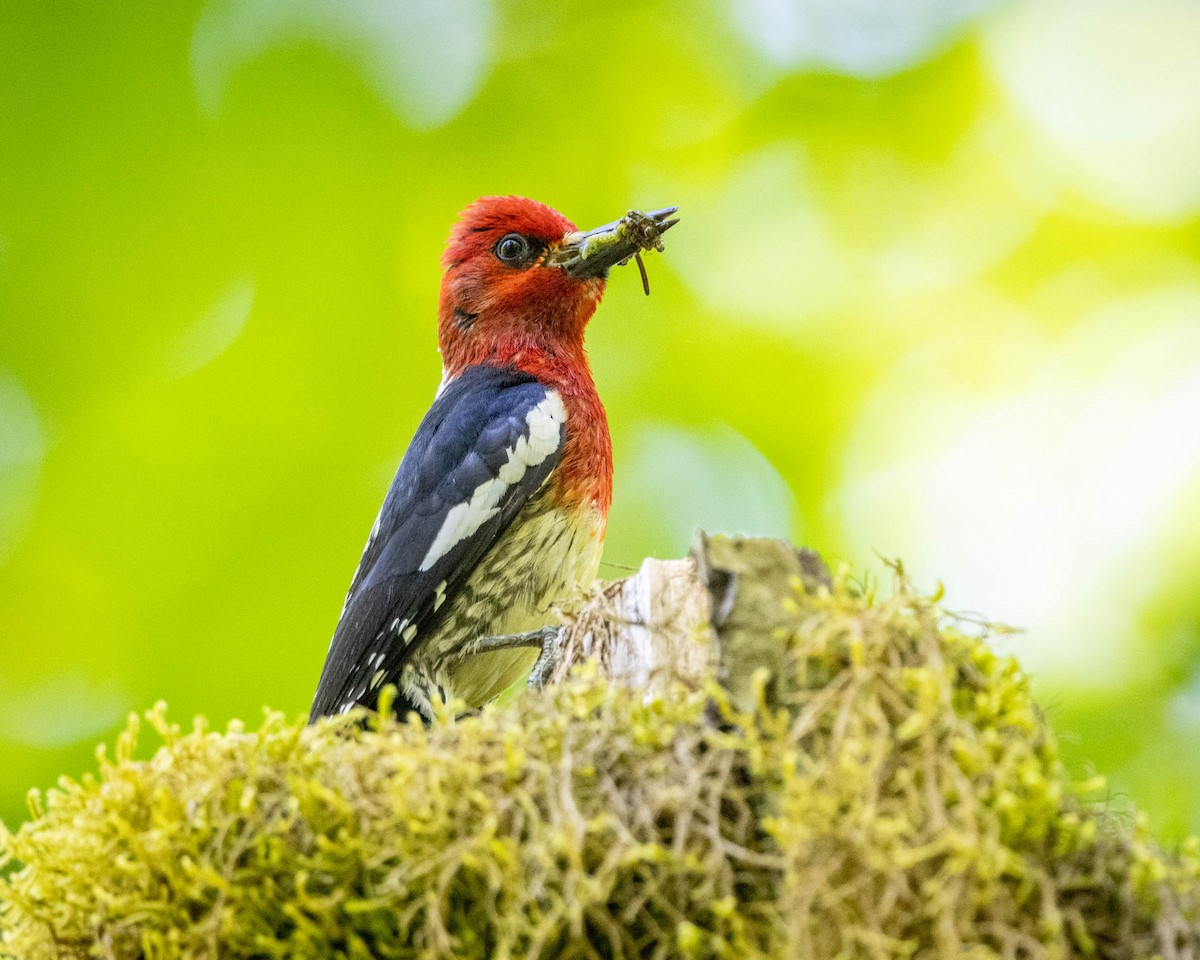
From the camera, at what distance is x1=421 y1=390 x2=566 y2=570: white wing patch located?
3.02 m

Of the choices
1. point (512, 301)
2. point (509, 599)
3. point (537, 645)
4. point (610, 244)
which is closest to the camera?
point (537, 645)

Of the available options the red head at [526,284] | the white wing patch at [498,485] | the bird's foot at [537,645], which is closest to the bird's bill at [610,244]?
the red head at [526,284]

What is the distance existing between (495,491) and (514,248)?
974 mm

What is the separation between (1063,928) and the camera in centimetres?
129

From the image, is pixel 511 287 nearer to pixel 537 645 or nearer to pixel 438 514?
pixel 438 514

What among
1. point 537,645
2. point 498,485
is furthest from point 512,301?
point 537,645

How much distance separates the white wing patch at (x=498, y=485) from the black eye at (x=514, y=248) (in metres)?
0.65

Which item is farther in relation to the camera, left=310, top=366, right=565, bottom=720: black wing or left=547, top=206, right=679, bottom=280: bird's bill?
left=547, top=206, right=679, bottom=280: bird's bill

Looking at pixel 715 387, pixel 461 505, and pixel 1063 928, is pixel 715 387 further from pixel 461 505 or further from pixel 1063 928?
pixel 1063 928

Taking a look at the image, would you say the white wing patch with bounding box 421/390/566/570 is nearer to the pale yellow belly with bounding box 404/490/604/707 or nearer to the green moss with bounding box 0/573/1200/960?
the pale yellow belly with bounding box 404/490/604/707

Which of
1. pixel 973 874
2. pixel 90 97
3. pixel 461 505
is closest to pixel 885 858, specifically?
pixel 973 874

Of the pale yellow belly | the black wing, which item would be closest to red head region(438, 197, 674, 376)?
the black wing

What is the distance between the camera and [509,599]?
308cm

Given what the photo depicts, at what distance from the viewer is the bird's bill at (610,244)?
347 centimetres
